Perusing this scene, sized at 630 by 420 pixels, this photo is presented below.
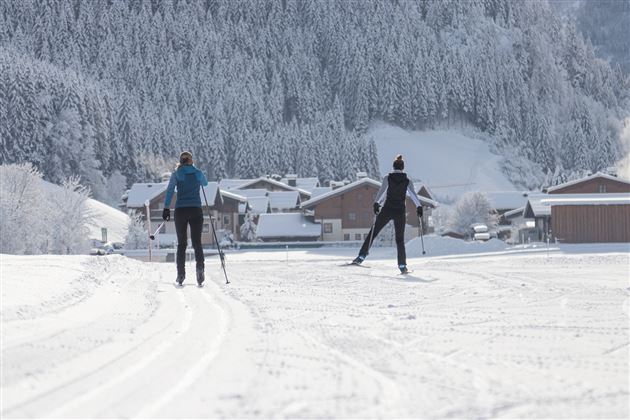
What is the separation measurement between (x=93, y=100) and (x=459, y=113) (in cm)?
6575

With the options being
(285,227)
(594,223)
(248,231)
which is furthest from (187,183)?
(248,231)

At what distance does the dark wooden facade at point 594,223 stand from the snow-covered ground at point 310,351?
36660 mm

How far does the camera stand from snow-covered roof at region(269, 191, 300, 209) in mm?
82688

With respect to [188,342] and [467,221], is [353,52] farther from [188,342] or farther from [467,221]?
[188,342]

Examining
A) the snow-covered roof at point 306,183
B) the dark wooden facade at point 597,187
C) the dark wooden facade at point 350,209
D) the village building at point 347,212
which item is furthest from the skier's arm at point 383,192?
the snow-covered roof at point 306,183

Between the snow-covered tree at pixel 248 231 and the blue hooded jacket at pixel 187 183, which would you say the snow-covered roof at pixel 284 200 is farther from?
the blue hooded jacket at pixel 187 183

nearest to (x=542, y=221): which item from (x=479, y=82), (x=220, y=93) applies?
(x=220, y=93)

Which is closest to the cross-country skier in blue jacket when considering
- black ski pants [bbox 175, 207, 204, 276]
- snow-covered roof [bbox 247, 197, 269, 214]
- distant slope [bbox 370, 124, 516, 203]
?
black ski pants [bbox 175, 207, 204, 276]

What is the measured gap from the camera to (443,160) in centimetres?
13738

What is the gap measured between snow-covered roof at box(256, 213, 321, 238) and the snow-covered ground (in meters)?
56.9

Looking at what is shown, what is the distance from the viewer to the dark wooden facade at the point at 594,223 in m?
45.1

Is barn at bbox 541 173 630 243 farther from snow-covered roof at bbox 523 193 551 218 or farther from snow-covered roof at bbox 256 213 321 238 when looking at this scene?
snow-covered roof at bbox 256 213 321 238

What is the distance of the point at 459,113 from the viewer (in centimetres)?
15712

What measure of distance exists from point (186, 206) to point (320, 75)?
150 meters
